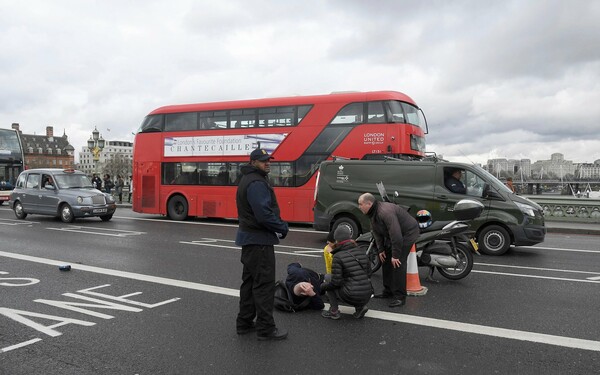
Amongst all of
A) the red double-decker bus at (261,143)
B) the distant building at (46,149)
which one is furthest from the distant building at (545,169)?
the distant building at (46,149)

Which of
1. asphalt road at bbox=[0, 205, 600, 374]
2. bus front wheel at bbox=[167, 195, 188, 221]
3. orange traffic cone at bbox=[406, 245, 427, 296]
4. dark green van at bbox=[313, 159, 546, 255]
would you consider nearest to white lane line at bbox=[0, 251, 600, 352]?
asphalt road at bbox=[0, 205, 600, 374]

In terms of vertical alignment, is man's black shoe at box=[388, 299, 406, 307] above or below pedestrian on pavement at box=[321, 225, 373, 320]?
below

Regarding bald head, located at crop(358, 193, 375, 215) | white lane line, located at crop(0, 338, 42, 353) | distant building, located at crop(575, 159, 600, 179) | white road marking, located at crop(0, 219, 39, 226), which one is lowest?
white lane line, located at crop(0, 338, 42, 353)

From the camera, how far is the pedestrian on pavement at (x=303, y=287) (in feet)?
16.8

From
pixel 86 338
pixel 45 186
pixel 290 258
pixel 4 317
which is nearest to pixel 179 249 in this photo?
pixel 290 258

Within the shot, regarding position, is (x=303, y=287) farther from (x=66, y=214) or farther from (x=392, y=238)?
(x=66, y=214)

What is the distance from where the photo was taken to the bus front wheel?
16.8m

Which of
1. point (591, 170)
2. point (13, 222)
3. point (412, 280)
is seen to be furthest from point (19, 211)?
point (591, 170)

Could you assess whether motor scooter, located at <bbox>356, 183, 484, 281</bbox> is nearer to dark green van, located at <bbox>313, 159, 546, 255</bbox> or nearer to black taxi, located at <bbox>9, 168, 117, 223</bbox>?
dark green van, located at <bbox>313, 159, 546, 255</bbox>

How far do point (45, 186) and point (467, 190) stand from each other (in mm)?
14628

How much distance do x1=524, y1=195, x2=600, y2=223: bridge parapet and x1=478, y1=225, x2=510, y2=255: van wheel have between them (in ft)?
28.9

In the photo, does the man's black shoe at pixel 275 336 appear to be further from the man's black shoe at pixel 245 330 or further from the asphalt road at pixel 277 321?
the man's black shoe at pixel 245 330

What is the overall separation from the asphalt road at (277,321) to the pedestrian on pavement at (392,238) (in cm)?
26

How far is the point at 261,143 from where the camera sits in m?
14.9
